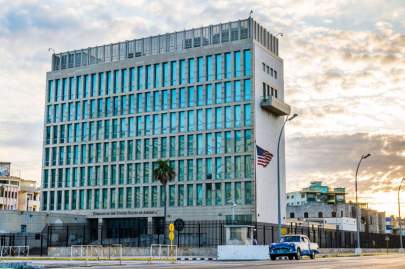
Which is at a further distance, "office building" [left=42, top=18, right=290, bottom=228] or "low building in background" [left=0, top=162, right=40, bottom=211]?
"low building in background" [left=0, top=162, right=40, bottom=211]

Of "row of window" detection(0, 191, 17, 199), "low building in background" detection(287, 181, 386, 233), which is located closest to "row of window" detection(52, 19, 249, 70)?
"low building in background" detection(287, 181, 386, 233)

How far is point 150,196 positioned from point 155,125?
38.0 feet

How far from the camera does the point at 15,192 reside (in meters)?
153

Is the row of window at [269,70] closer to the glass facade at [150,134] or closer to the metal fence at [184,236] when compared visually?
the glass facade at [150,134]

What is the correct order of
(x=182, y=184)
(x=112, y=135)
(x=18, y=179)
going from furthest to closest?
(x=18, y=179)
(x=112, y=135)
(x=182, y=184)

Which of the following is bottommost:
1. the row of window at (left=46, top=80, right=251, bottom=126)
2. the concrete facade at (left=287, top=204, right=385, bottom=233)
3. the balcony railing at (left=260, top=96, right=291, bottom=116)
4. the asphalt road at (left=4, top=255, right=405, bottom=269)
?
the asphalt road at (left=4, top=255, right=405, bottom=269)

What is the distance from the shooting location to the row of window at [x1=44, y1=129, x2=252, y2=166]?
9238 cm

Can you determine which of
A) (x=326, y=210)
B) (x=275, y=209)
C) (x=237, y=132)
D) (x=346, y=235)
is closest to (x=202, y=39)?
(x=237, y=132)

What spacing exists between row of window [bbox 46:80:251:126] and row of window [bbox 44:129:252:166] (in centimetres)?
491

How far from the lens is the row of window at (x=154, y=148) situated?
92375mm

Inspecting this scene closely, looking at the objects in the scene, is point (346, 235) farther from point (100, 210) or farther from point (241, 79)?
point (100, 210)

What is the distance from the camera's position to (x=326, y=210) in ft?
471

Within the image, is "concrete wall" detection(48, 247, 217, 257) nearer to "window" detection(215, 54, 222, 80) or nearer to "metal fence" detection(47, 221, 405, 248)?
"metal fence" detection(47, 221, 405, 248)

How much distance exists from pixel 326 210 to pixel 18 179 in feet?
250
